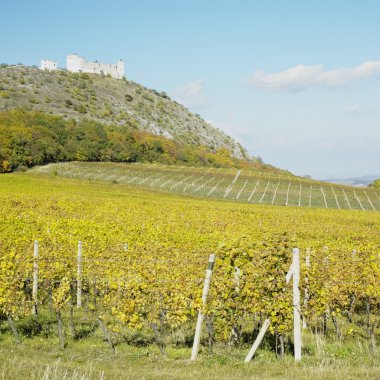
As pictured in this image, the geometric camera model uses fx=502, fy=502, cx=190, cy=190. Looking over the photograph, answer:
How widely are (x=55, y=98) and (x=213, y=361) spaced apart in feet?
554

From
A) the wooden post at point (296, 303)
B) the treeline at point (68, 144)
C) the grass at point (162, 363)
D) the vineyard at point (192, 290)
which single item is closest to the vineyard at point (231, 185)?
the treeline at point (68, 144)

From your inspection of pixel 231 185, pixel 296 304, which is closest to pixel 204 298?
pixel 296 304

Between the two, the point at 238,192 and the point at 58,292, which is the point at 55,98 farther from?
the point at 58,292

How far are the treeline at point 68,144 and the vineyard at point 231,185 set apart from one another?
4183 millimetres

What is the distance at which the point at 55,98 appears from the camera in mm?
170000

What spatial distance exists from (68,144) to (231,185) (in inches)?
1572

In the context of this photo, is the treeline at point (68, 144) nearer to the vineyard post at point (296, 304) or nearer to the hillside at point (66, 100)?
the hillside at point (66, 100)

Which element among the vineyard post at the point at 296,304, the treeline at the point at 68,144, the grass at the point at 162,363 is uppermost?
the treeline at the point at 68,144

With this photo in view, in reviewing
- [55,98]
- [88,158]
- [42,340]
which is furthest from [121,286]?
[55,98]

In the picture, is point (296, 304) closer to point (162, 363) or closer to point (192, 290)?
point (192, 290)

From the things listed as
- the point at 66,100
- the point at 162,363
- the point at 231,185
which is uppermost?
the point at 66,100

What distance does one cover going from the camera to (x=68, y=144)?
115500 mm

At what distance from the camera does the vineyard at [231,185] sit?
299 ft

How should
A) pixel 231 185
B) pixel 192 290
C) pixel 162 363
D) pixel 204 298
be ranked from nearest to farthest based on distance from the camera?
pixel 162 363 < pixel 204 298 < pixel 192 290 < pixel 231 185
